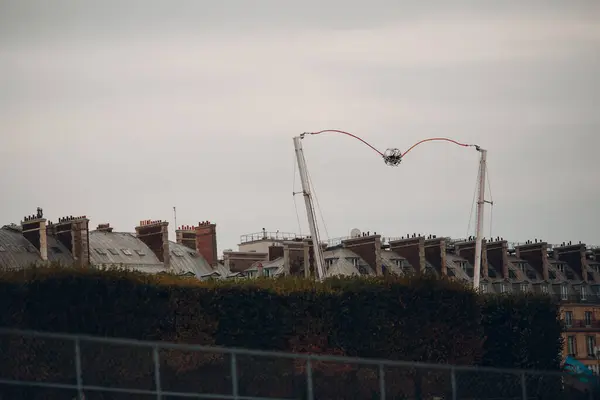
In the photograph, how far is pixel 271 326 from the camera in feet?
159

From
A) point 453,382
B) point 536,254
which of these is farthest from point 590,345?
point 453,382

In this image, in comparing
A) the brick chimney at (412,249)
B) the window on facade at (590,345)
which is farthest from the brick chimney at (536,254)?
the brick chimney at (412,249)

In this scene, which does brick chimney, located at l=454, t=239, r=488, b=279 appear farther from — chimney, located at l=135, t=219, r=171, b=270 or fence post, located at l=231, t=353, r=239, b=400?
fence post, located at l=231, t=353, r=239, b=400

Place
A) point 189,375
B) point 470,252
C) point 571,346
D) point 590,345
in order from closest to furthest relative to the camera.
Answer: point 189,375 < point 571,346 < point 470,252 < point 590,345

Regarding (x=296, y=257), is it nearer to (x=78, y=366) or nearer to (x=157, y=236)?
(x=157, y=236)

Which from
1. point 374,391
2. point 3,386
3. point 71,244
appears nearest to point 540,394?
point 374,391

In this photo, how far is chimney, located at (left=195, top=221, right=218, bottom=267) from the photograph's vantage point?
11481cm

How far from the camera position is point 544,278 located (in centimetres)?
13938

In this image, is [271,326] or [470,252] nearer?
[271,326]

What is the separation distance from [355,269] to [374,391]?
78.4m

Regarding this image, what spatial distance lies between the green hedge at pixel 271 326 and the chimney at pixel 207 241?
60.6 meters

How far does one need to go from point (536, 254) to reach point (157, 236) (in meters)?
49.6

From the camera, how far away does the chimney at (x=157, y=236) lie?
107062 mm

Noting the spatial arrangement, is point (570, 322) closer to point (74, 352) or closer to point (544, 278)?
point (544, 278)
